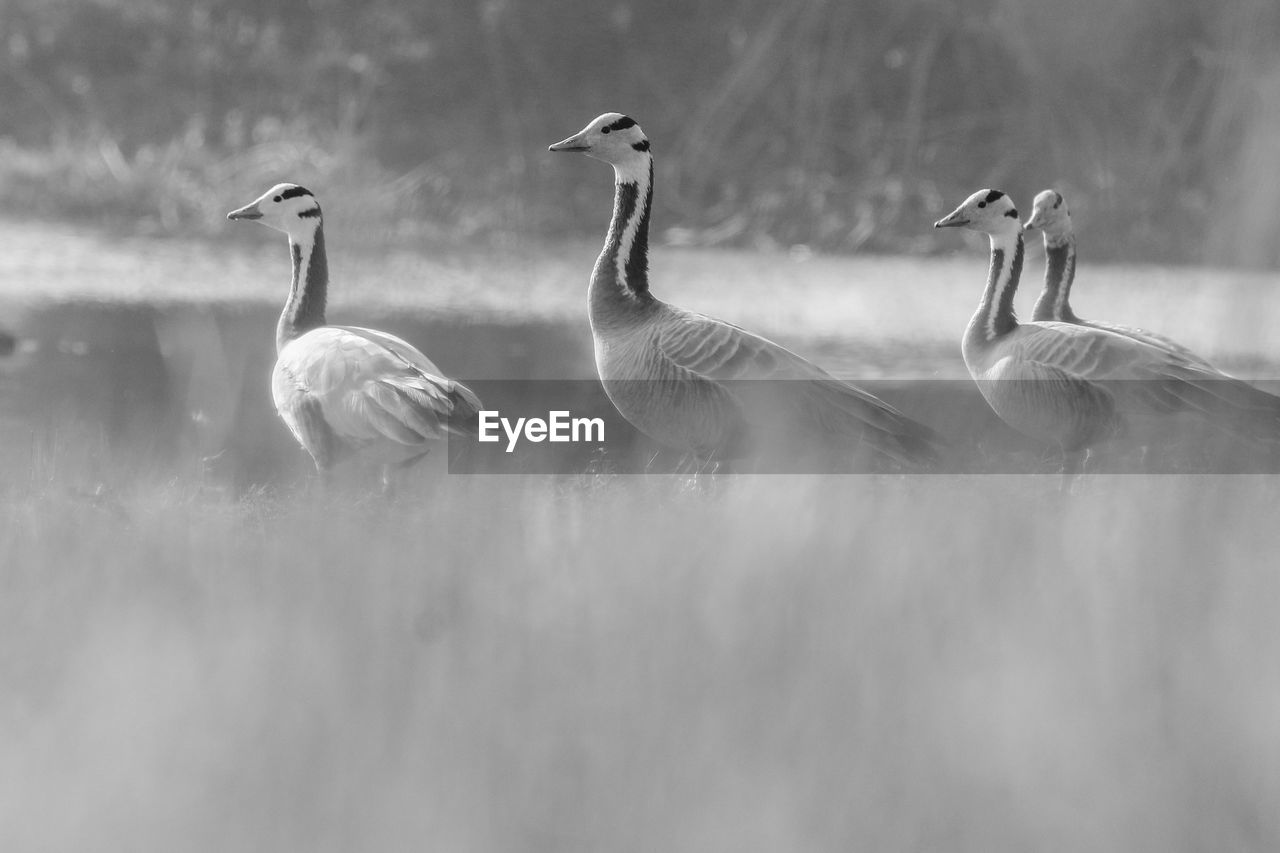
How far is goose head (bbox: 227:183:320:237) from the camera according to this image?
16.4 ft

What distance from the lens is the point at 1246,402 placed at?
4.23 meters

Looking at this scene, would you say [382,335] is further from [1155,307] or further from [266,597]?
[1155,307]

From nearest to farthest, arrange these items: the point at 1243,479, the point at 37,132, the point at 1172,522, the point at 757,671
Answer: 1. the point at 757,671
2. the point at 1172,522
3. the point at 1243,479
4. the point at 37,132

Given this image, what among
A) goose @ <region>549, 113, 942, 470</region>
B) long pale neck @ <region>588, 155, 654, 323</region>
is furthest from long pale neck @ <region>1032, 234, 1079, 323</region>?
long pale neck @ <region>588, 155, 654, 323</region>

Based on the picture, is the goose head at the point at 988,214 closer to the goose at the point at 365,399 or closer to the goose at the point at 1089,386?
the goose at the point at 1089,386

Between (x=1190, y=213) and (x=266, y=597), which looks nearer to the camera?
(x=266, y=597)

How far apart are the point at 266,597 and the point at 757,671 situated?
0.83 m

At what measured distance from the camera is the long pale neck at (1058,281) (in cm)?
534

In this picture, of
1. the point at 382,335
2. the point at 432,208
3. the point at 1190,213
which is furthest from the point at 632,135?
the point at 1190,213

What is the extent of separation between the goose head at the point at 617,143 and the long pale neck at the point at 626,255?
0.01 metres

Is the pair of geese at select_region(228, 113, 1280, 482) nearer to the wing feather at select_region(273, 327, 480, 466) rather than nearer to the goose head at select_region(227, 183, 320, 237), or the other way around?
the wing feather at select_region(273, 327, 480, 466)

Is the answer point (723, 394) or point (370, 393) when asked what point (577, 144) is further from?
point (370, 393)

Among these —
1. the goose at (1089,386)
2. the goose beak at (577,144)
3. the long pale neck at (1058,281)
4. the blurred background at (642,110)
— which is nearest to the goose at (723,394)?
the goose beak at (577,144)

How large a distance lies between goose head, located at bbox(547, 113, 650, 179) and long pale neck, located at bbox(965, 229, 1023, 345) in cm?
113
